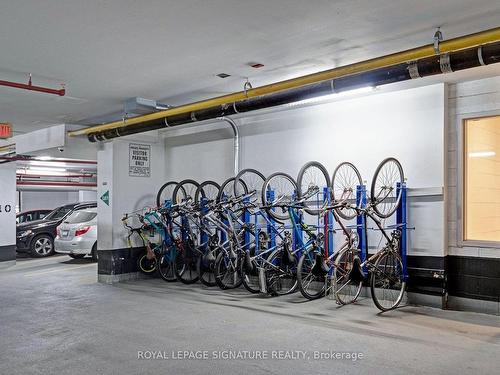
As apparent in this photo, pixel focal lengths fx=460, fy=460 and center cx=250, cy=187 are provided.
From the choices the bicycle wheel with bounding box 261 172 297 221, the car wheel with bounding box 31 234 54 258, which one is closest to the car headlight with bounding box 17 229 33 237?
the car wheel with bounding box 31 234 54 258

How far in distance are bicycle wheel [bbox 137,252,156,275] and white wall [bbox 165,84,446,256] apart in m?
1.66

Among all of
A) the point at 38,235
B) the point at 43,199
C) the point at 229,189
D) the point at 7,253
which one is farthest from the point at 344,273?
the point at 43,199

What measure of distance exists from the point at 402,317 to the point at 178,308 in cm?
256

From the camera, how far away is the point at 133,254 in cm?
791

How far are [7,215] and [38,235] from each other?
154cm

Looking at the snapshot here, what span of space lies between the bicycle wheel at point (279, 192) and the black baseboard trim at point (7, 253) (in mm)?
6794

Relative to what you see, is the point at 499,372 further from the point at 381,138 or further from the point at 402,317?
the point at 381,138

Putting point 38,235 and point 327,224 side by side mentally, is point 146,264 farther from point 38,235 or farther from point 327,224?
point 38,235

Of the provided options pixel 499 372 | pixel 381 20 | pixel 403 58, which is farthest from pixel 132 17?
pixel 499 372

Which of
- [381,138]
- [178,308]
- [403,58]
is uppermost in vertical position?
[403,58]

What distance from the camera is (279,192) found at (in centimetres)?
691

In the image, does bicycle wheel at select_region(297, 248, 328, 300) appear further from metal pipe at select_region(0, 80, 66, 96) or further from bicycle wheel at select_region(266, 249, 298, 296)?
metal pipe at select_region(0, 80, 66, 96)

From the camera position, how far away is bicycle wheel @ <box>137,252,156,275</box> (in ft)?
26.0

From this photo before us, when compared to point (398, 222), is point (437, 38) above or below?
above
